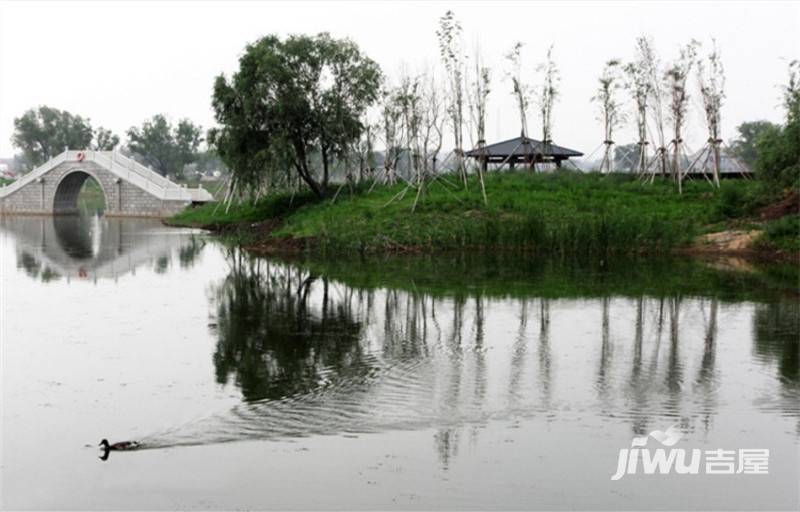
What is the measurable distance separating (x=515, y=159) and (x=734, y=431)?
1053 inches

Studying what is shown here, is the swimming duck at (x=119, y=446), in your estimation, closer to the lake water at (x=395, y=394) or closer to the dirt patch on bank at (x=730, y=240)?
the lake water at (x=395, y=394)

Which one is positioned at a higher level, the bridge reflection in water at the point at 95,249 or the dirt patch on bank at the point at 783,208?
the dirt patch on bank at the point at 783,208

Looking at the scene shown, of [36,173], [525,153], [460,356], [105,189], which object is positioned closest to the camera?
[460,356]

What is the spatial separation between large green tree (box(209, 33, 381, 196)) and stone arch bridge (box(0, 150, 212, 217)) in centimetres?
1656

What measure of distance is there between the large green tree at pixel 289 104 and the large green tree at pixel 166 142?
4812 cm

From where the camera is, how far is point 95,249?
25531 mm

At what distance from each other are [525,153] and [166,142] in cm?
5113

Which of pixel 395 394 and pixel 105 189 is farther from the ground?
pixel 105 189

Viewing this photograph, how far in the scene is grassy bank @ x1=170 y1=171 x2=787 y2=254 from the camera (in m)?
22.0

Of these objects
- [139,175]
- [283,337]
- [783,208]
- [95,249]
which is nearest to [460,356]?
[283,337]

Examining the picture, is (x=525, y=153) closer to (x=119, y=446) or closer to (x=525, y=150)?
(x=525, y=150)

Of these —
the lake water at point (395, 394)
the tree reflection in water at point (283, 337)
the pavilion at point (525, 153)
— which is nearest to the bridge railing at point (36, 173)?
the pavilion at point (525, 153)

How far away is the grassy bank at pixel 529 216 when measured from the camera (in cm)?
2200

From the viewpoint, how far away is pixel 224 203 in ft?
124
